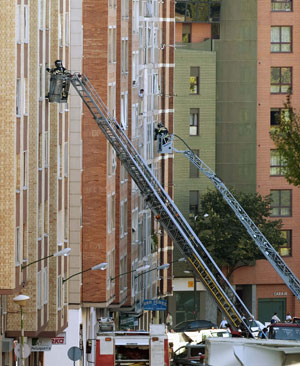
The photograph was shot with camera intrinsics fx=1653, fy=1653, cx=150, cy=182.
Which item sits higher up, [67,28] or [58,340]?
[67,28]

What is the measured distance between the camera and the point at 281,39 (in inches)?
4626

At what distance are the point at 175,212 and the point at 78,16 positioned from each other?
1185 cm

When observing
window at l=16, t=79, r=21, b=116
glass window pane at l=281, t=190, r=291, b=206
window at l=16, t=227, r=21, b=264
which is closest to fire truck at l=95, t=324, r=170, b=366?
window at l=16, t=227, r=21, b=264

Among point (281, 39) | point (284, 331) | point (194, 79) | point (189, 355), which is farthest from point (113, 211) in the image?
point (281, 39)

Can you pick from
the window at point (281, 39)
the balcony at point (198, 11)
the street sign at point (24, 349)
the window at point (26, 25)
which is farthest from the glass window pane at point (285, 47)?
the street sign at point (24, 349)

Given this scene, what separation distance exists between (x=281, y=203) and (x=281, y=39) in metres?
11.7

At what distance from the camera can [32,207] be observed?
55188mm

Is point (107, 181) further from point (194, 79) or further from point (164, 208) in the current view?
point (194, 79)

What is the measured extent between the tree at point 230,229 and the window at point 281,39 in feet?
39.3

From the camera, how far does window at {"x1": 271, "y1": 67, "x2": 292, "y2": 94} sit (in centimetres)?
11744

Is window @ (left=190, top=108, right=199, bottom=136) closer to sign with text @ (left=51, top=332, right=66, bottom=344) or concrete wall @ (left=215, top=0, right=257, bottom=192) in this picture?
concrete wall @ (left=215, top=0, right=257, bottom=192)

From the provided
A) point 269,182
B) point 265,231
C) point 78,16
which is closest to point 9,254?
point 78,16

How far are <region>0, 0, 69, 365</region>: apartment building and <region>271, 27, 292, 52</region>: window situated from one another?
54443mm

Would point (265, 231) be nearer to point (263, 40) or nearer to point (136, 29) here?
point (263, 40)
